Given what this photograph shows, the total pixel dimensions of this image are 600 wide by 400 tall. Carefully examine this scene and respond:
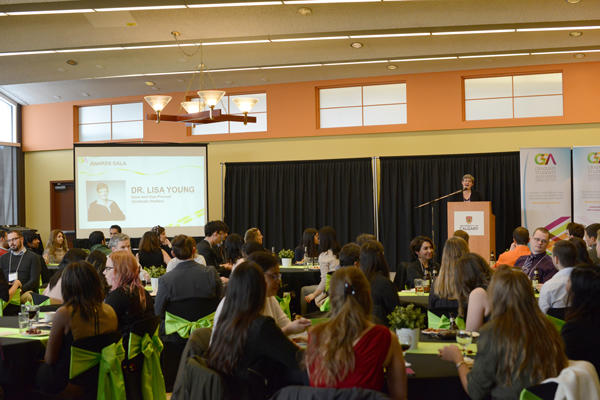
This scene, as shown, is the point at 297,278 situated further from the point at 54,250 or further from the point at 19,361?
the point at 19,361

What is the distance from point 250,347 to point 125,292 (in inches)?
66.7

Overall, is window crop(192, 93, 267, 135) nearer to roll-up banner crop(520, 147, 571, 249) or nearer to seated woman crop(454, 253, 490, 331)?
roll-up banner crop(520, 147, 571, 249)

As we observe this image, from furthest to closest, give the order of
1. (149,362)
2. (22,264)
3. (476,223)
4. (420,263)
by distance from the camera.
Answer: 1. (476,223)
2. (22,264)
3. (420,263)
4. (149,362)

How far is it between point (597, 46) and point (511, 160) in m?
2.26

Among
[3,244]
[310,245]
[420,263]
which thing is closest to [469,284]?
[420,263]

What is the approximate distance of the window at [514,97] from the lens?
419 inches

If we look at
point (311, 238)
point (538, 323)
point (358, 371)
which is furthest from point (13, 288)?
point (538, 323)

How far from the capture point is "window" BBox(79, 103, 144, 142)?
12.7m

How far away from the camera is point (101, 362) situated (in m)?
3.69

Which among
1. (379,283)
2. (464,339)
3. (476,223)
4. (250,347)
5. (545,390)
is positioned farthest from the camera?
(476,223)

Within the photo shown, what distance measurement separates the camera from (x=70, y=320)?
3.56 meters

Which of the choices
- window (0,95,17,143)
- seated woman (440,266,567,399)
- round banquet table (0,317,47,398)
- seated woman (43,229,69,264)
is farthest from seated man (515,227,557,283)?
window (0,95,17,143)

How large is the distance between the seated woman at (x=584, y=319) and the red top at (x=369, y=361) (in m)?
1.05

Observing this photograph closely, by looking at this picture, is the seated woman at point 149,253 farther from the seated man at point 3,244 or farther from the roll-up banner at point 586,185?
the roll-up banner at point 586,185
